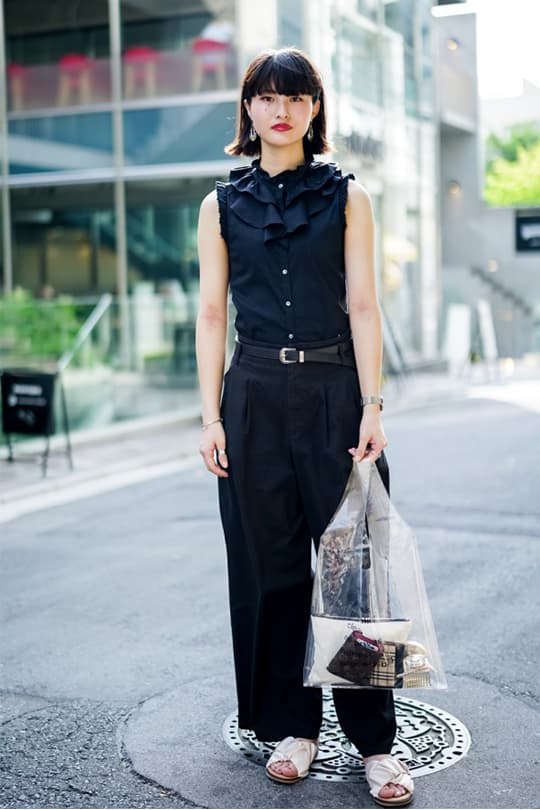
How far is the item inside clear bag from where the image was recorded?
320 cm

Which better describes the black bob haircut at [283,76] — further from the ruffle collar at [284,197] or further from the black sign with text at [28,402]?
the black sign with text at [28,402]

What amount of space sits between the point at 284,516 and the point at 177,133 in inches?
509

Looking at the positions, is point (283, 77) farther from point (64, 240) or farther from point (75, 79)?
point (64, 240)

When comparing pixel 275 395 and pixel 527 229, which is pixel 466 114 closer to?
pixel 527 229

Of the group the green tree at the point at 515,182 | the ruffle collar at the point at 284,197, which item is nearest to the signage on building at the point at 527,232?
the ruffle collar at the point at 284,197

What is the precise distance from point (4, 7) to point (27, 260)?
12.3 feet

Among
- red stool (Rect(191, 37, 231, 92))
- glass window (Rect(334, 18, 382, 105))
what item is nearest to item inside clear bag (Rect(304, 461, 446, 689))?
red stool (Rect(191, 37, 231, 92))

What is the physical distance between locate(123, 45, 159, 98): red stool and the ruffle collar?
13236 millimetres

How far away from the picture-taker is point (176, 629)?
5.05 m

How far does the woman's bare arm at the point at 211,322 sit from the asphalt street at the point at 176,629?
952 mm

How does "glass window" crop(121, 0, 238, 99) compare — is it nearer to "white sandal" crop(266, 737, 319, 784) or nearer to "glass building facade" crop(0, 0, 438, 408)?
"glass building facade" crop(0, 0, 438, 408)

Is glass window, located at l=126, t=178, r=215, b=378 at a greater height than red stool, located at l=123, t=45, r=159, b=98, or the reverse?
red stool, located at l=123, t=45, r=159, b=98

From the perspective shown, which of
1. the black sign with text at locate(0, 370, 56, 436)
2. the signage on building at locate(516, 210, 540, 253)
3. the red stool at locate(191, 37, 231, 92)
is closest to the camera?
the black sign with text at locate(0, 370, 56, 436)

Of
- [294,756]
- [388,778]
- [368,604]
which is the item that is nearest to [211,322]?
[368,604]
